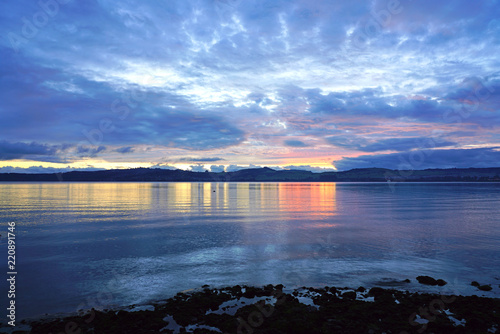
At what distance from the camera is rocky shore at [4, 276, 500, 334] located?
13.3 meters

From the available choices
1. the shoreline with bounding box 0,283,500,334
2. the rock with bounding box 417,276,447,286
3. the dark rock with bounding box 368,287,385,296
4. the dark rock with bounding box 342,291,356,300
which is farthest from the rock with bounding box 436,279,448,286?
the dark rock with bounding box 342,291,356,300

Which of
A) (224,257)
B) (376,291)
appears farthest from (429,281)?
(224,257)

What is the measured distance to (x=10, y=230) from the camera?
35.2 m

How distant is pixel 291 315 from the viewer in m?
14.3

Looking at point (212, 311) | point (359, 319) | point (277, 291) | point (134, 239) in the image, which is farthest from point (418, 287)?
point (134, 239)

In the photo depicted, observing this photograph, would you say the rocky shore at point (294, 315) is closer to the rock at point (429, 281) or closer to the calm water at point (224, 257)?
the calm water at point (224, 257)

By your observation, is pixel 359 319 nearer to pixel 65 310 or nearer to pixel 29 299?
pixel 65 310

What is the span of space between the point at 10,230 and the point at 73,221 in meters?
9.41

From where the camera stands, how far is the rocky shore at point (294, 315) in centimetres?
1327

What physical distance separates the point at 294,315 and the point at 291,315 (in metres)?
0.14

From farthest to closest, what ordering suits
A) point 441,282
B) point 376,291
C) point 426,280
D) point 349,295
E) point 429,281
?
1. point 426,280
2. point 429,281
3. point 441,282
4. point 376,291
5. point 349,295

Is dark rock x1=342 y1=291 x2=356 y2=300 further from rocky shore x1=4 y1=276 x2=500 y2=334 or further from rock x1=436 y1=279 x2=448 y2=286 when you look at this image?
rock x1=436 y1=279 x2=448 y2=286

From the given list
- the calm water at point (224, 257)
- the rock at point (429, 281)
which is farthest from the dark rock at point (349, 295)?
the rock at point (429, 281)

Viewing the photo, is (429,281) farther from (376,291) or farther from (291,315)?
(291,315)
